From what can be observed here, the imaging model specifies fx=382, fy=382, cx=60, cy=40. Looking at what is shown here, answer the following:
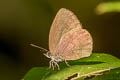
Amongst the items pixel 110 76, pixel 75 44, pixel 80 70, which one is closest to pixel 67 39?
pixel 75 44

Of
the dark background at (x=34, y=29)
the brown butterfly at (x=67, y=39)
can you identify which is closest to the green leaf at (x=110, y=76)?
the brown butterfly at (x=67, y=39)

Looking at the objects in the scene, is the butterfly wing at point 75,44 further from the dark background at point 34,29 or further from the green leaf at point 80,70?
the dark background at point 34,29

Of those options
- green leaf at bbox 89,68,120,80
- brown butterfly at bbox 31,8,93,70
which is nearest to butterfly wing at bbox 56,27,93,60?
brown butterfly at bbox 31,8,93,70

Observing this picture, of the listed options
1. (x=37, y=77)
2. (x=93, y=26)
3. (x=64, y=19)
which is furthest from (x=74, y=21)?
(x=93, y=26)

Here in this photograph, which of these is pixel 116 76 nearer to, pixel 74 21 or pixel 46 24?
pixel 74 21

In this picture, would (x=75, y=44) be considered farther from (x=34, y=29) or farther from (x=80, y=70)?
(x=34, y=29)
